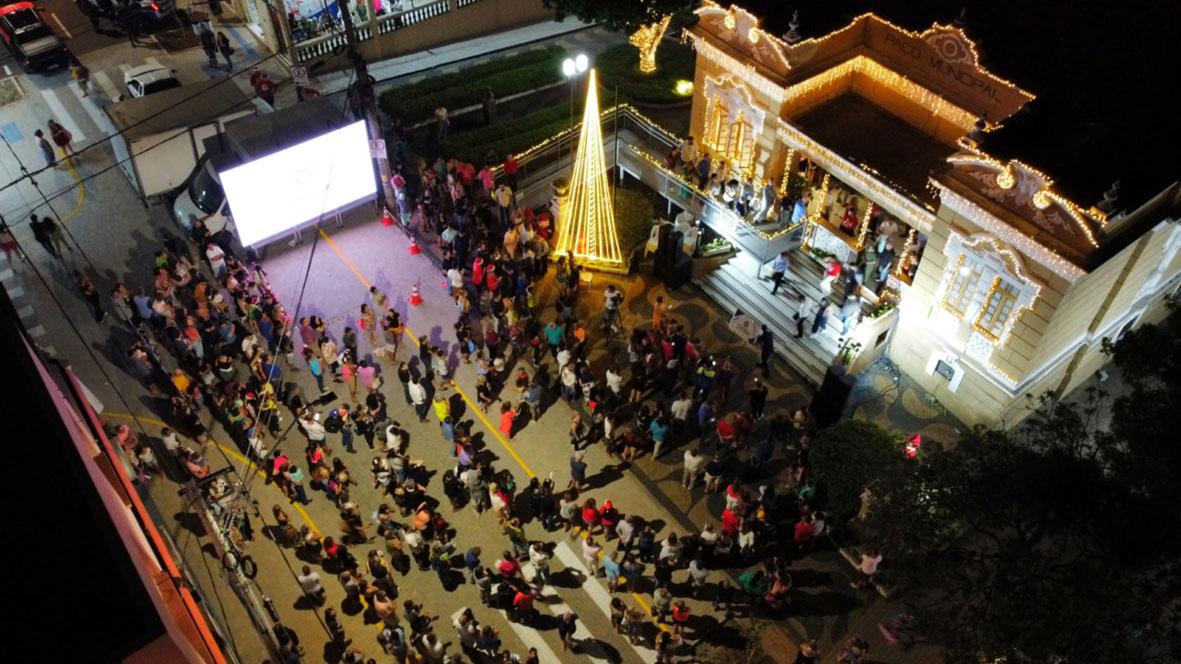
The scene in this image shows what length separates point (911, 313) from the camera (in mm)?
23969

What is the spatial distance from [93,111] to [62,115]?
1070mm

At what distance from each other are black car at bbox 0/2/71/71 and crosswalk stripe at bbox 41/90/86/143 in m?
1.45

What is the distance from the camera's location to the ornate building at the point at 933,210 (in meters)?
20.1

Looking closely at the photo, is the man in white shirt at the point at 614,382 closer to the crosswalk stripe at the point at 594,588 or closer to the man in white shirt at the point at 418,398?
the crosswalk stripe at the point at 594,588

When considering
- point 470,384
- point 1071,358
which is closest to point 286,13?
point 470,384

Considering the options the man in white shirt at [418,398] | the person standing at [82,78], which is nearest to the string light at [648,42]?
the man in white shirt at [418,398]

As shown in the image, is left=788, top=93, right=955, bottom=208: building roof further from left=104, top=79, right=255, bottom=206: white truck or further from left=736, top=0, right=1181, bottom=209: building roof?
left=104, top=79, right=255, bottom=206: white truck

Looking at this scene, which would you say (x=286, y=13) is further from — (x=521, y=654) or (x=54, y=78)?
(x=521, y=654)

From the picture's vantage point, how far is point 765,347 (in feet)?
79.6

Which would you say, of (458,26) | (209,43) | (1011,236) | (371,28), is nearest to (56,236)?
(209,43)

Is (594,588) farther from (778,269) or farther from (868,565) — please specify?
(778,269)

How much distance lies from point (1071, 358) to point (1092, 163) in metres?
→ 5.53

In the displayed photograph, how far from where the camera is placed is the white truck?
28.2 metres

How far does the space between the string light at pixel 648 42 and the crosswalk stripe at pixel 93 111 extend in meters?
18.8
